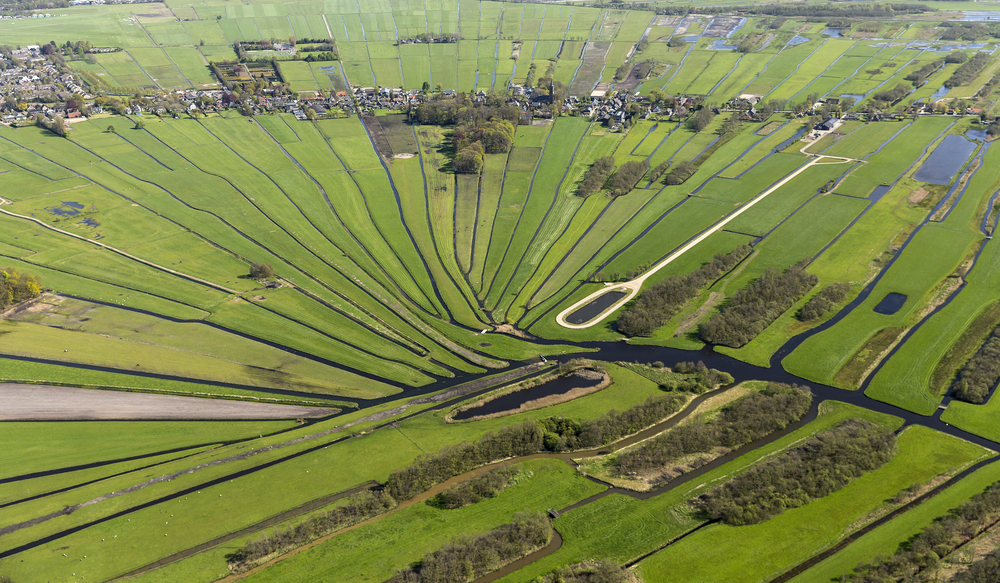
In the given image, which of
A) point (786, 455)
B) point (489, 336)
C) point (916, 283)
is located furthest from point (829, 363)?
point (489, 336)

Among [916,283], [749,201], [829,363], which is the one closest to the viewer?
[829,363]

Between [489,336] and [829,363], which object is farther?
[489,336]

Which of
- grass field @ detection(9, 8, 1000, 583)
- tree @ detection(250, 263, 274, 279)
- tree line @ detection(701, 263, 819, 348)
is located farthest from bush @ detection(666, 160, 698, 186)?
tree @ detection(250, 263, 274, 279)

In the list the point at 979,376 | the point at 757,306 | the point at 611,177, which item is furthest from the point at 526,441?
the point at 611,177

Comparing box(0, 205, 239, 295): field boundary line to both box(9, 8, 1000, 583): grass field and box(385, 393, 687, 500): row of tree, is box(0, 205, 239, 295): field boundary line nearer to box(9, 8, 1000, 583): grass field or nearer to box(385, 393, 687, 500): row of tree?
box(9, 8, 1000, 583): grass field

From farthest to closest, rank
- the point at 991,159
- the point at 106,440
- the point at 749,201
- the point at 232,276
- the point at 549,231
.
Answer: the point at 991,159 < the point at 749,201 < the point at 549,231 < the point at 232,276 < the point at 106,440

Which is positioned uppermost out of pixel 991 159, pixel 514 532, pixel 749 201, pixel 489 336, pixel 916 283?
pixel 991 159

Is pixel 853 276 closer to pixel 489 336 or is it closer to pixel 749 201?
pixel 749 201
